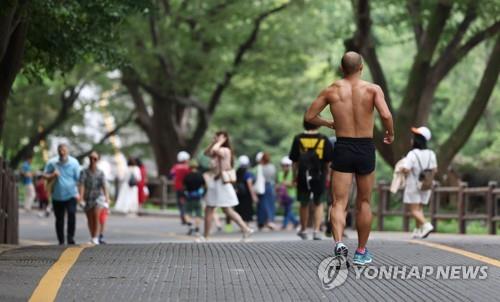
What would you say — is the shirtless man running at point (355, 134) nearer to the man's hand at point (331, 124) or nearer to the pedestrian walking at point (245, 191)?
the man's hand at point (331, 124)

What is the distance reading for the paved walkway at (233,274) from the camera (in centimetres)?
887

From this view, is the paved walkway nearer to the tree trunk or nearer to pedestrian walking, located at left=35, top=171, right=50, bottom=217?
the tree trunk

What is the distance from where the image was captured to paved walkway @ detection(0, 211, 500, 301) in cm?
887

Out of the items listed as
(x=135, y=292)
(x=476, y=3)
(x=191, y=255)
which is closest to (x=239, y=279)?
(x=135, y=292)

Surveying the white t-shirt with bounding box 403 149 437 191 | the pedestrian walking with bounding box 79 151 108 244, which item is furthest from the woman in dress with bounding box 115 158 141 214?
the white t-shirt with bounding box 403 149 437 191

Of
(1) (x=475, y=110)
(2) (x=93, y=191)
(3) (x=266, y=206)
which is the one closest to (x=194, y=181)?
(3) (x=266, y=206)

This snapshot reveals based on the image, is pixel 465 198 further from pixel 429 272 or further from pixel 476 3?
pixel 429 272

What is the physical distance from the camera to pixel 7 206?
1844cm

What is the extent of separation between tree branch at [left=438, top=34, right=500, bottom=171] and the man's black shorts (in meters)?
18.7

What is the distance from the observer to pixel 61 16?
1688 centimetres

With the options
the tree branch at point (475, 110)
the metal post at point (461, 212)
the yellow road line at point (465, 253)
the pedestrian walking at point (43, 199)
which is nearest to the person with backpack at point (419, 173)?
the yellow road line at point (465, 253)

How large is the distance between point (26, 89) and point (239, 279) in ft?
115

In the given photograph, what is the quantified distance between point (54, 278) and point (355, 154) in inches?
112

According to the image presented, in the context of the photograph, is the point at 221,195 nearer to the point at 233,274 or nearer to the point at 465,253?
the point at 465,253
